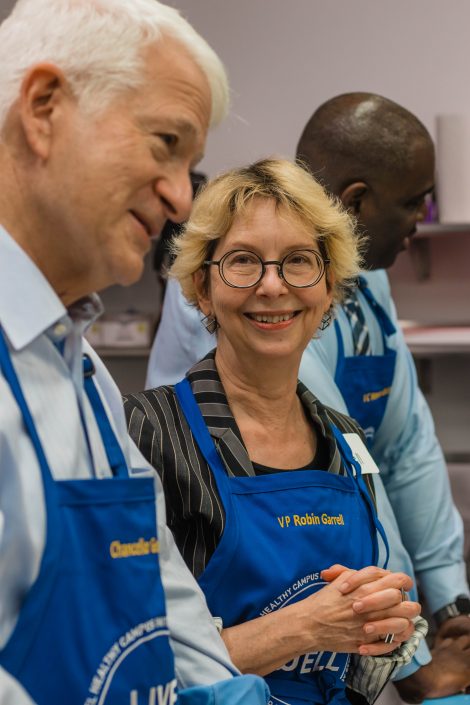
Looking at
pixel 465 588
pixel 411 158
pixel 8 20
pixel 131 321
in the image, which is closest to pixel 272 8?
pixel 131 321

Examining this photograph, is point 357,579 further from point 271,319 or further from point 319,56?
point 319,56

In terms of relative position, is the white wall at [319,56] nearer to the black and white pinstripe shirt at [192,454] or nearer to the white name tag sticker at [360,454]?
the white name tag sticker at [360,454]

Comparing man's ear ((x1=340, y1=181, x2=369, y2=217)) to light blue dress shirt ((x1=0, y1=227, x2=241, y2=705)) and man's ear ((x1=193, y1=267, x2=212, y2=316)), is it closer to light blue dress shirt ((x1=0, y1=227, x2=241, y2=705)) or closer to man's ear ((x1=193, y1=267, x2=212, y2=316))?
man's ear ((x1=193, y1=267, x2=212, y2=316))

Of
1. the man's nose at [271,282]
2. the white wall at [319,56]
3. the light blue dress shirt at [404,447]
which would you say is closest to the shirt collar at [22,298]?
the man's nose at [271,282]

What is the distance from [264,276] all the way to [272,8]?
3.79 metres

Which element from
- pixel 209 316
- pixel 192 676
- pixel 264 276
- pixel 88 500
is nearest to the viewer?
pixel 88 500

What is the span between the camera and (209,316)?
188cm

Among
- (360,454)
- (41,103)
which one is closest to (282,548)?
(360,454)

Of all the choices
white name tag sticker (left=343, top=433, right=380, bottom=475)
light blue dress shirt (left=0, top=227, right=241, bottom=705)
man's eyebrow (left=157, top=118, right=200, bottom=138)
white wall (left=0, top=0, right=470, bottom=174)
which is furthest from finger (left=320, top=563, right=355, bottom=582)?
white wall (left=0, top=0, right=470, bottom=174)

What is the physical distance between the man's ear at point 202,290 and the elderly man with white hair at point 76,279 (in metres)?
0.77

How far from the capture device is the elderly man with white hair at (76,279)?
95cm

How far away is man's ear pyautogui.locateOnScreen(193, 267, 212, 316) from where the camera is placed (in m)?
1.85

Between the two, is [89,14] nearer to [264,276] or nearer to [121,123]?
[121,123]

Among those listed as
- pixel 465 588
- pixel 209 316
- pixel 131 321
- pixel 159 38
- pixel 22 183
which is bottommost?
Result: pixel 131 321
